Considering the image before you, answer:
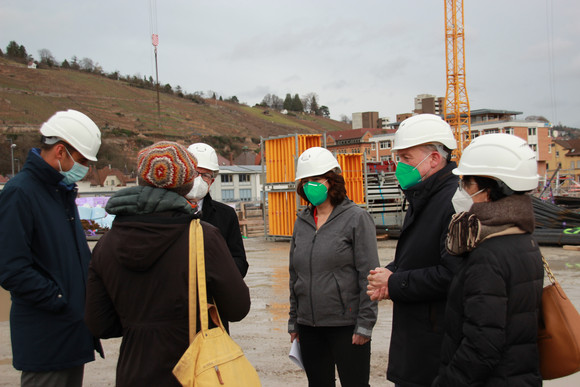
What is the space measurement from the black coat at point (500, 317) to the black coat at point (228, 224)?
80.5 inches

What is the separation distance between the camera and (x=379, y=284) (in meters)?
2.92

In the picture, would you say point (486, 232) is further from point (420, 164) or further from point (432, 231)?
point (420, 164)

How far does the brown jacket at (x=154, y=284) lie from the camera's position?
2.27 metres

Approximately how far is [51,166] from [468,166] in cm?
235

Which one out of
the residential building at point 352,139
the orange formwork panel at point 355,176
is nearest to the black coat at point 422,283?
the orange formwork panel at point 355,176

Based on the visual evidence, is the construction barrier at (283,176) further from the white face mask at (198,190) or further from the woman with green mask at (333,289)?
the woman with green mask at (333,289)

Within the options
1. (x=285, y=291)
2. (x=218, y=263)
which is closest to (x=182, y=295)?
(x=218, y=263)

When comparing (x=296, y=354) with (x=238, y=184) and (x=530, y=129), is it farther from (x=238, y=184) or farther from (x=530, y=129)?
(x=530, y=129)

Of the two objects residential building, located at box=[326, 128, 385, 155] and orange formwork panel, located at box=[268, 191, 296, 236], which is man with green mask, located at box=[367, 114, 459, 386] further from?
residential building, located at box=[326, 128, 385, 155]

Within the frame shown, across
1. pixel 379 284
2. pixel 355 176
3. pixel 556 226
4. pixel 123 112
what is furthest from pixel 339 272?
pixel 123 112

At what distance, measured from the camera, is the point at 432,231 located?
2.69 m

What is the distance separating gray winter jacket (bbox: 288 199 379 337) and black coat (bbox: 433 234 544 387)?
1256mm

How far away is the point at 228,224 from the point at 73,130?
1376 millimetres

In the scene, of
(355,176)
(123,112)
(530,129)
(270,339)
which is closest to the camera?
(270,339)
